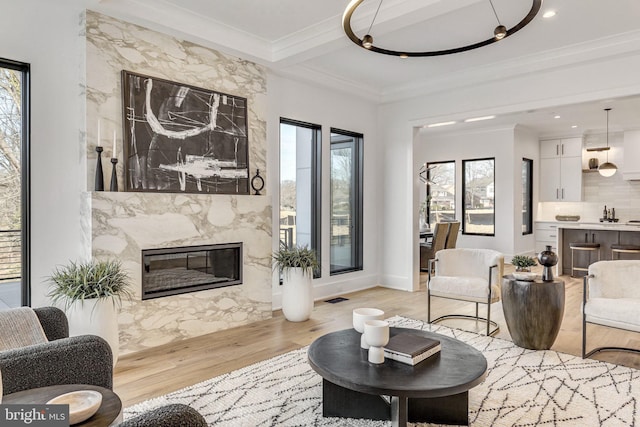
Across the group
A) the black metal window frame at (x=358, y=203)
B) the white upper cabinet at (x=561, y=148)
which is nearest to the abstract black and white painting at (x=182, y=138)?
the black metal window frame at (x=358, y=203)

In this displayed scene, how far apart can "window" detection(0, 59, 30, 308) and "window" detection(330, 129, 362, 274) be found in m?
3.50

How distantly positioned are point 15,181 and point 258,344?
2301mm

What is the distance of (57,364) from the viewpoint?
1.74 metres

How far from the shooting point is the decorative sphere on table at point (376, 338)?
2.16 meters

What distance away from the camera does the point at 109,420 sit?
1321 mm

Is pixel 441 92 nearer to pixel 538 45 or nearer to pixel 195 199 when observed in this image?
pixel 538 45

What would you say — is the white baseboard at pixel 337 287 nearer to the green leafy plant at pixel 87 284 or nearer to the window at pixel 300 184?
the window at pixel 300 184

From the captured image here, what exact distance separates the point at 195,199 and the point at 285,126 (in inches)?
68.5

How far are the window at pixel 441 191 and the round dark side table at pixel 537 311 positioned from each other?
18.6 ft

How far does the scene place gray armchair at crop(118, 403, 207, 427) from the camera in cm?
100

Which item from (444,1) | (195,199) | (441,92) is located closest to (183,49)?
(195,199)

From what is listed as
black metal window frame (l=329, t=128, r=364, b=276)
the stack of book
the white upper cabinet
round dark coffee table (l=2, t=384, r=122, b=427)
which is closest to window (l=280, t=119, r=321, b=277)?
black metal window frame (l=329, t=128, r=364, b=276)

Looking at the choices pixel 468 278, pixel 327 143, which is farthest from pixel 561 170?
pixel 468 278

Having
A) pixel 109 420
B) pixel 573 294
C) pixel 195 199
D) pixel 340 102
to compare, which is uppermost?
pixel 340 102
